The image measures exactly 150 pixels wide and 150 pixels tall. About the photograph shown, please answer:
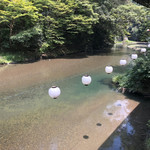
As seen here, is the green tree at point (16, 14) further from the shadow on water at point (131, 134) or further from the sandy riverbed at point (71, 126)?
the shadow on water at point (131, 134)

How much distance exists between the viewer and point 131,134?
399 cm

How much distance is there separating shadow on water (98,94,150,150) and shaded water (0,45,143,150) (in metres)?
0.22

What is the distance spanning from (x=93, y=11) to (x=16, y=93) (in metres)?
12.3

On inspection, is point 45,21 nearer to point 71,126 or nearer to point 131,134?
point 71,126

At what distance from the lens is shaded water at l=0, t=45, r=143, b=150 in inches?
152

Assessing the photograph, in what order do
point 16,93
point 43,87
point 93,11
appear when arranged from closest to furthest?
1. point 16,93
2. point 43,87
3. point 93,11

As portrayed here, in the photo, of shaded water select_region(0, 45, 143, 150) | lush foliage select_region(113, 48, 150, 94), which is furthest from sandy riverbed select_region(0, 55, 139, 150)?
lush foliage select_region(113, 48, 150, 94)

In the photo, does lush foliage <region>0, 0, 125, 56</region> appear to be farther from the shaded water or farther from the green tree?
the shaded water

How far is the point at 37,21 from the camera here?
14.0 metres

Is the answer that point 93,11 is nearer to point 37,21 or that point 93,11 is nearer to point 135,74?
point 37,21

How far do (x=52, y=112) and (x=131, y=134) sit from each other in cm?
256

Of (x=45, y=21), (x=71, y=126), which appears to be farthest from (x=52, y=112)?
(x=45, y=21)

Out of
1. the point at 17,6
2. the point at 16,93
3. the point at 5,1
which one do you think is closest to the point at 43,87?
the point at 16,93

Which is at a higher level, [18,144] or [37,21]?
[37,21]
